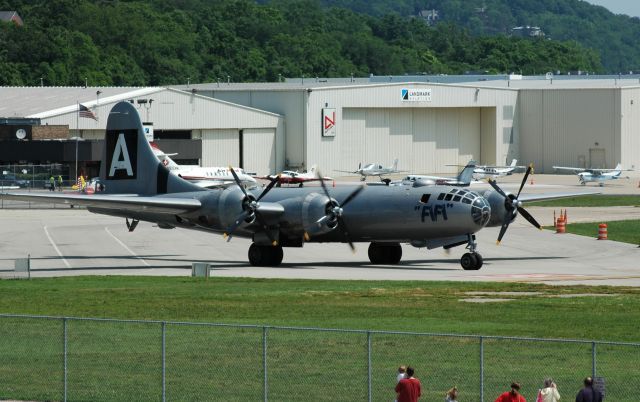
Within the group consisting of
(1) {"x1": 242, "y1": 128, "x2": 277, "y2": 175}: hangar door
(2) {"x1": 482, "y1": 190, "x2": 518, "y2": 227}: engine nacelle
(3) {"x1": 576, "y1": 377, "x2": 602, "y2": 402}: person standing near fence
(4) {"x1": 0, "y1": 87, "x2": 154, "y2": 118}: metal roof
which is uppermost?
(4) {"x1": 0, "y1": 87, "x2": 154, "y2": 118}: metal roof

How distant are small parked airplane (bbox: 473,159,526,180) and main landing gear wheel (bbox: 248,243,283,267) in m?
72.5

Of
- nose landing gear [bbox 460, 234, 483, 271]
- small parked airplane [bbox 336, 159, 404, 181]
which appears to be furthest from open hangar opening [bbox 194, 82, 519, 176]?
nose landing gear [bbox 460, 234, 483, 271]

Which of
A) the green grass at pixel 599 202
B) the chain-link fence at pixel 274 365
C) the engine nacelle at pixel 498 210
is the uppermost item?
the green grass at pixel 599 202

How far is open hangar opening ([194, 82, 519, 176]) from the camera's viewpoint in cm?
13288

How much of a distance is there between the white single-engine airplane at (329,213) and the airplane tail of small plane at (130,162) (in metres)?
1.77

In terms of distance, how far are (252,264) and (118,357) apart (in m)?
28.1

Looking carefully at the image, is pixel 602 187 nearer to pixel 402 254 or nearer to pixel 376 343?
pixel 402 254

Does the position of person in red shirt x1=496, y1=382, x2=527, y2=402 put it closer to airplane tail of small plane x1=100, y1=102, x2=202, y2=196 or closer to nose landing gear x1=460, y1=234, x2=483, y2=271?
nose landing gear x1=460, y1=234, x2=483, y2=271

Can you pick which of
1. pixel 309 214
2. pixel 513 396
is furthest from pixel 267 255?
pixel 513 396

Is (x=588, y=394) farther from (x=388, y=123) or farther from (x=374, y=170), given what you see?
(x=388, y=123)

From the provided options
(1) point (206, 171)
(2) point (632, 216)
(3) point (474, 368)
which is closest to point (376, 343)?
(3) point (474, 368)

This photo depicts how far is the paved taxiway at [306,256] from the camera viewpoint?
53250 millimetres

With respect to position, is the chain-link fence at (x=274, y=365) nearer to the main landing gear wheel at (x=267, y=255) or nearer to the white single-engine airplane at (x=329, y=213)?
the white single-engine airplane at (x=329, y=213)

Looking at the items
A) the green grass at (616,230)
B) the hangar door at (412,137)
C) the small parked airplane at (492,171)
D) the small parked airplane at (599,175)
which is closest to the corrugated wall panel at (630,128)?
the small parked airplane at (599,175)
